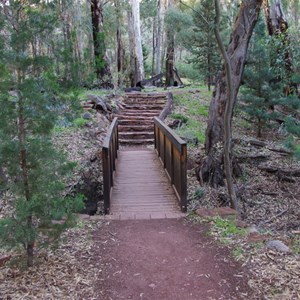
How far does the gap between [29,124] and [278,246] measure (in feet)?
9.58

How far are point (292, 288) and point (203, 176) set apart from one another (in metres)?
4.65

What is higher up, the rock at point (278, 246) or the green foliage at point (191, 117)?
the green foliage at point (191, 117)

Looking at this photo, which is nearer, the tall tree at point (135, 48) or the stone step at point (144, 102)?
the stone step at point (144, 102)

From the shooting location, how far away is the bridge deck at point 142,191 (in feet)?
18.5

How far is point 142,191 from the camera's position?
6781 mm

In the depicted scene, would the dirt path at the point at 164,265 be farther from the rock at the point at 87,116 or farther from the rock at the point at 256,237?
the rock at the point at 87,116

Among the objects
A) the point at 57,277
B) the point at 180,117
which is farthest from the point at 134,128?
the point at 57,277

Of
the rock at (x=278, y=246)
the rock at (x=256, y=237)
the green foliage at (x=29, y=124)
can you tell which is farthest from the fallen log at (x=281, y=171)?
the green foliage at (x=29, y=124)

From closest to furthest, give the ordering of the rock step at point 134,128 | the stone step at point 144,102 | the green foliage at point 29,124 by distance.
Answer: the green foliage at point 29,124 → the rock step at point 134,128 → the stone step at point 144,102

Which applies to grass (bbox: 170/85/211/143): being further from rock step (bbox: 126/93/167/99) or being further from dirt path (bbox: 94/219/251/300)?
dirt path (bbox: 94/219/251/300)

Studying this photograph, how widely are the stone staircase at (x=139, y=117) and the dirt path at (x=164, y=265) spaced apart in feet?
22.6

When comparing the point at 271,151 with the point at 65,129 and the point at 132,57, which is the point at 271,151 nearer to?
the point at 65,129

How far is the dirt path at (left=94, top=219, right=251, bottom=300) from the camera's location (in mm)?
3285

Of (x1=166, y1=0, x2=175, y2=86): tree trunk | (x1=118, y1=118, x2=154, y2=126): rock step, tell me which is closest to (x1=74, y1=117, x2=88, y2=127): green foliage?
(x1=118, y1=118, x2=154, y2=126): rock step
